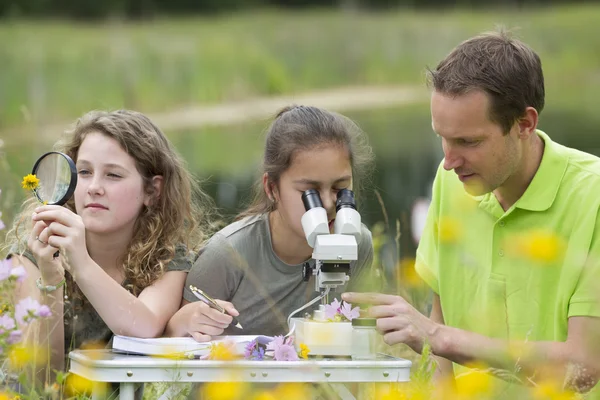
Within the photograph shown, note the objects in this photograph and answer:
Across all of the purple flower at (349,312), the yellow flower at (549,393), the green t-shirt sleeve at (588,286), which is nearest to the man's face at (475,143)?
the green t-shirt sleeve at (588,286)

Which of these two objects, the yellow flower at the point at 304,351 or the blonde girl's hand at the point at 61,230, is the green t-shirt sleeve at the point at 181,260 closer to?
the blonde girl's hand at the point at 61,230

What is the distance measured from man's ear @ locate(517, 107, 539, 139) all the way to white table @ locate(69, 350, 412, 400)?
1099 millimetres

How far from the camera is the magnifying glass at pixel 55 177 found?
3.07 meters

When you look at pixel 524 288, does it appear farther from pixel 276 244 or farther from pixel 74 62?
pixel 74 62

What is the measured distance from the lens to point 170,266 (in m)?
3.66

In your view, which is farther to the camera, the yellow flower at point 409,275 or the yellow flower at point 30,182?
the yellow flower at point 409,275

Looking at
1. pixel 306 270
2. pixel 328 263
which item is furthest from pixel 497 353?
pixel 306 270

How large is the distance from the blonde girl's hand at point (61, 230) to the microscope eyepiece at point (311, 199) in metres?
0.63

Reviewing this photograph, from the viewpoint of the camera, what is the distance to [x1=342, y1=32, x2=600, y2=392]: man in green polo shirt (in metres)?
3.36

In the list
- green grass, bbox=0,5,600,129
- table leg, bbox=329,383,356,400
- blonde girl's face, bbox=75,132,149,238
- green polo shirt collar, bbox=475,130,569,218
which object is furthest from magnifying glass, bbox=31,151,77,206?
Answer: green grass, bbox=0,5,600,129

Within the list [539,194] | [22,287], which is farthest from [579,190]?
[22,287]

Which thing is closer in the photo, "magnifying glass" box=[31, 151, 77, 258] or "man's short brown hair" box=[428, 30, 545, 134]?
"magnifying glass" box=[31, 151, 77, 258]

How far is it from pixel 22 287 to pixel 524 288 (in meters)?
1.59

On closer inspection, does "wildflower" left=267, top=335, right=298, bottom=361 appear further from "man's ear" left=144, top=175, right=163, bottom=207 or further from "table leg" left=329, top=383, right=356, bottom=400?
"man's ear" left=144, top=175, right=163, bottom=207
